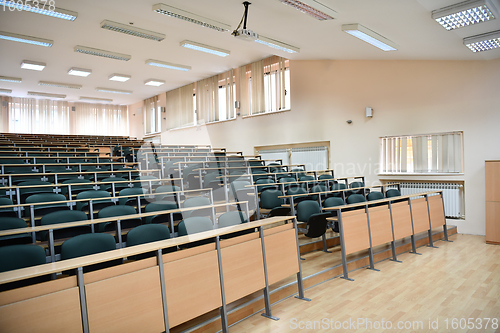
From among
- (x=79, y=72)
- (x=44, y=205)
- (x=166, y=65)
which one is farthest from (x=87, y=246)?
(x=79, y=72)

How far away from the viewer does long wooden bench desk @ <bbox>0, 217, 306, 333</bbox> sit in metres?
1.69

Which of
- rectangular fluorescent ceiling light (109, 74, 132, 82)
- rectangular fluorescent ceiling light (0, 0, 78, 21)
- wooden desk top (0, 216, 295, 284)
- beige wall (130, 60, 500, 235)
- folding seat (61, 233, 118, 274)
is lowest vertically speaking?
folding seat (61, 233, 118, 274)

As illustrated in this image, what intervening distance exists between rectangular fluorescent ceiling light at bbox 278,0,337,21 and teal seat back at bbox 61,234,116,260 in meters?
3.96

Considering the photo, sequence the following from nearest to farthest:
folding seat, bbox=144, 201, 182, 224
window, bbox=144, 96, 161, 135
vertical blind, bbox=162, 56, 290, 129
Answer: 1. folding seat, bbox=144, 201, 182, 224
2. vertical blind, bbox=162, 56, 290, 129
3. window, bbox=144, 96, 161, 135

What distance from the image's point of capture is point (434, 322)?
262 centimetres

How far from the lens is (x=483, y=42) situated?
4953 millimetres

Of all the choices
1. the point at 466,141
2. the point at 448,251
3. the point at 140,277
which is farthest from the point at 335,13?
the point at 140,277

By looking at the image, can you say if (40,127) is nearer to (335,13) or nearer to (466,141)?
(335,13)

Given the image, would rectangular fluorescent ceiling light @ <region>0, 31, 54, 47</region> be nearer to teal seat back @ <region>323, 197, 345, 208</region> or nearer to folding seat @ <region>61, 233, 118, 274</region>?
folding seat @ <region>61, 233, 118, 274</region>

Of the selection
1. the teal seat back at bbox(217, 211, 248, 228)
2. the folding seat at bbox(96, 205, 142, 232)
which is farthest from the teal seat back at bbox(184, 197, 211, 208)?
the teal seat back at bbox(217, 211, 248, 228)

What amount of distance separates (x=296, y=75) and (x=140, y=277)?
7307mm

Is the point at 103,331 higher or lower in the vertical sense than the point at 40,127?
lower

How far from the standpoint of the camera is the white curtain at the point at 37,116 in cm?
1270

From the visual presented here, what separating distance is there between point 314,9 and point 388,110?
3.05 meters
